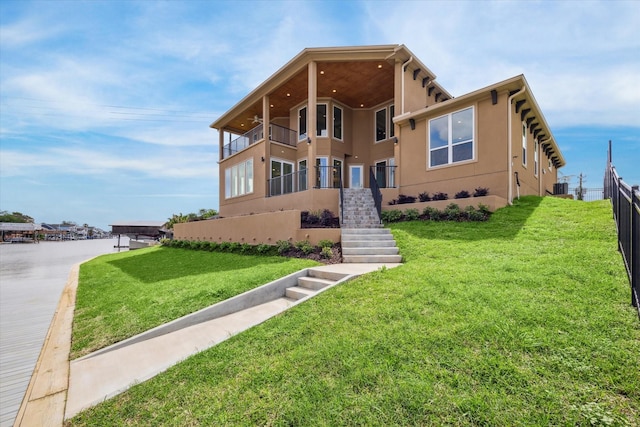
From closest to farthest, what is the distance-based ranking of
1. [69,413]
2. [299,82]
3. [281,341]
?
[69,413]
[281,341]
[299,82]

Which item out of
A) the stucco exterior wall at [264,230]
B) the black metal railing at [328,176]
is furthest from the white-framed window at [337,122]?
the stucco exterior wall at [264,230]

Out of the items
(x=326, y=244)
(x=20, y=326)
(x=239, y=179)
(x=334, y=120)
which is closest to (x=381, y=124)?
(x=334, y=120)

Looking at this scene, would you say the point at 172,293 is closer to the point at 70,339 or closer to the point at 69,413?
the point at 70,339

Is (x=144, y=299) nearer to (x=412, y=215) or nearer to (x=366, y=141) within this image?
(x=412, y=215)

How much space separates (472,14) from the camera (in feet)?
29.0

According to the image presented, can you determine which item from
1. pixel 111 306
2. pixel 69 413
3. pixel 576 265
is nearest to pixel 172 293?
pixel 111 306

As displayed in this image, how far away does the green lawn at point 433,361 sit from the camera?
2.12 metres

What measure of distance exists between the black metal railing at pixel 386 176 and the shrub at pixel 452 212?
3600 mm

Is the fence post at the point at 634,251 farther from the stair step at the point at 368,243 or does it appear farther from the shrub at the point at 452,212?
the shrub at the point at 452,212

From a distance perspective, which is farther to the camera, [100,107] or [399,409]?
[100,107]

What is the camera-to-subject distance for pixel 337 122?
16.2m

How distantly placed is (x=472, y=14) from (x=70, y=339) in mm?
13193

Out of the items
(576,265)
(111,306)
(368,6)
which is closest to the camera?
→ (576,265)

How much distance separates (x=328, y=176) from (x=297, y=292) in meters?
10.3
